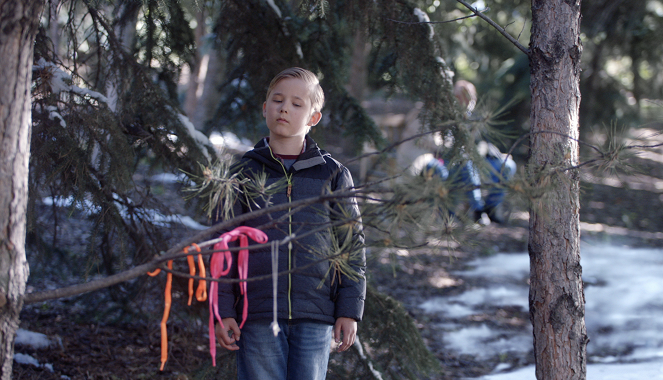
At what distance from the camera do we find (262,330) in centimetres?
199

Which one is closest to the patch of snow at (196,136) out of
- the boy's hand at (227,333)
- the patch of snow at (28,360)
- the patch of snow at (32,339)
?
the boy's hand at (227,333)

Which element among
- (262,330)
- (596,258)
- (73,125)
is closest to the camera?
(262,330)

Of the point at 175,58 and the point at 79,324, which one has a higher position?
the point at 175,58

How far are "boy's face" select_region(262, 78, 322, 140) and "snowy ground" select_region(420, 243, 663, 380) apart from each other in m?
2.45

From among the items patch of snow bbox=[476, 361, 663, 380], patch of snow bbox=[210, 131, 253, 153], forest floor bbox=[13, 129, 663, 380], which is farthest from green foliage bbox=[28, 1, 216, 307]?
patch of snow bbox=[476, 361, 663, 380]

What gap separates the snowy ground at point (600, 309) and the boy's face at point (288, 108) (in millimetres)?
2445

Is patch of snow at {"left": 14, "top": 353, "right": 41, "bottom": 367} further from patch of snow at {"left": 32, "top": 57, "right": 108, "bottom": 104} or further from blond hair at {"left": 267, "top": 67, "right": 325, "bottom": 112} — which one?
blond hair at {"left": 267, "top": 67, "right": 325, "bottom": 112}

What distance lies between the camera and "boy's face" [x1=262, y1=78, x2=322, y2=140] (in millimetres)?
2094

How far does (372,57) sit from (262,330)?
2.11 m

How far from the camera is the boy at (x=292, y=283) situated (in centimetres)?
198

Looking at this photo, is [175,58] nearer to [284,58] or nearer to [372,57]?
[284,58]

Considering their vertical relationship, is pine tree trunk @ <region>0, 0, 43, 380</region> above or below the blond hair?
below

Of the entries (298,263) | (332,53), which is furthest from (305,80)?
(332,53)

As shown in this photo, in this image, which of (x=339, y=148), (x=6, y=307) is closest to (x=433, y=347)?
(x=6, y=307)
